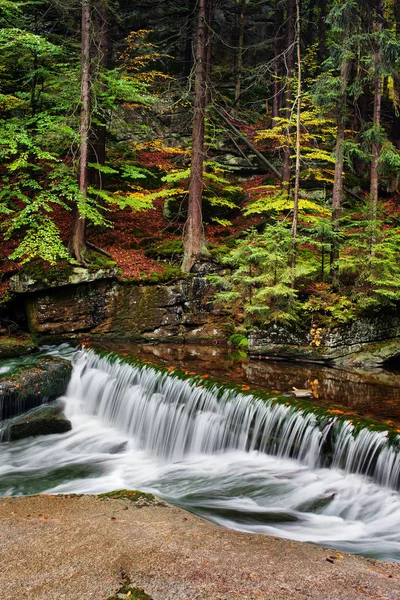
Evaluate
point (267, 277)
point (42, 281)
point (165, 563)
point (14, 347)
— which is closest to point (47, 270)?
point (42, 281)

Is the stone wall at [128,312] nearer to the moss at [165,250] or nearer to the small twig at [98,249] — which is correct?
the small twig at [98,249]

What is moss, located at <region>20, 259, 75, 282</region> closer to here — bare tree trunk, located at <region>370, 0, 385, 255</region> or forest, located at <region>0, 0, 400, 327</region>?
forest, located at <region>0, 0, 400, 327</region>

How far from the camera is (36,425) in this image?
957cm

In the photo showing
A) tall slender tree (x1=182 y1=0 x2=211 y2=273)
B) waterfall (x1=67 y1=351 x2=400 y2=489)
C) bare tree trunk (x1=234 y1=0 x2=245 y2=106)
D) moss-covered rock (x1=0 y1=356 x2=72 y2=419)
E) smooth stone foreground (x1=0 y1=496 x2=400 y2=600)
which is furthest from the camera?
bare tree trunk (x1=234 y1=0 x2=245 y2=106)

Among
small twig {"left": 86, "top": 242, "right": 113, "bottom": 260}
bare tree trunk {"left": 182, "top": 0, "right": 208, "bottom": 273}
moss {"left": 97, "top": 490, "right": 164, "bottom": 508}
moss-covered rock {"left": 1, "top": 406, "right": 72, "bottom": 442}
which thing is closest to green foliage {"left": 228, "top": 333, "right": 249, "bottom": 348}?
bare tree trunk {"left": 182, "top": 0, "right": 208, "bottom": 273}

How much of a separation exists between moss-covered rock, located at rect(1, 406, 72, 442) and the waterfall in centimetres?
90

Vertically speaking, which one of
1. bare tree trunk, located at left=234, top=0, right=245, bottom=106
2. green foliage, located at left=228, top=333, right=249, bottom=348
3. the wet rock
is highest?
bare tree trunk, located at left=234, top=0, right=245, bottom=106

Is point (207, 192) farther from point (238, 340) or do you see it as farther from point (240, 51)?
point (240, 51)

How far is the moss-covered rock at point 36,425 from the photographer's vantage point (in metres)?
9.39

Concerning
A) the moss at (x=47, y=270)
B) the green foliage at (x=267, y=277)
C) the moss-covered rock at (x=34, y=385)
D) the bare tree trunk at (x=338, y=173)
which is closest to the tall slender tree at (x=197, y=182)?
the green foliage at (x=267, y=277)

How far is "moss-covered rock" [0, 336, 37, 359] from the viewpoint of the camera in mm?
11938

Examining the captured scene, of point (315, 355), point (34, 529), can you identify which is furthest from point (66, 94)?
point (34, 529)

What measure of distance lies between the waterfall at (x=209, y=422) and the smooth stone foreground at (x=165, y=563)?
272 cm

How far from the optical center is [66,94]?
13570 mm
